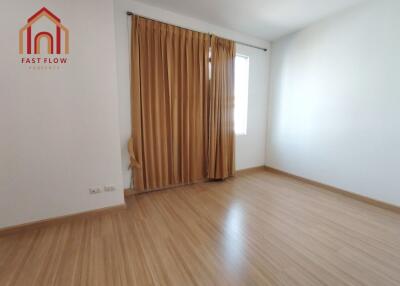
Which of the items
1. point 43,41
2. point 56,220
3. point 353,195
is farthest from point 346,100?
point 56,220

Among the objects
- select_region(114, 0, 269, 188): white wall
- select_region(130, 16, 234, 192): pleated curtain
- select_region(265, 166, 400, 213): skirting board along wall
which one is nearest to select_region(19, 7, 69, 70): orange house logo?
select_region(114, 0, 269, 188): white wall

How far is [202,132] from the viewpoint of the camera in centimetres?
323

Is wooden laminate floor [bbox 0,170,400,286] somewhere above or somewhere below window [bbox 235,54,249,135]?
below

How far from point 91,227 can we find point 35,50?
6.38 feet

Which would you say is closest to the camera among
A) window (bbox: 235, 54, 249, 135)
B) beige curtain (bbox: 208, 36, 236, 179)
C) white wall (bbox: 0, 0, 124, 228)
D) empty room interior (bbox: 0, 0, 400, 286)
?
empty room interior (bbox: 0, 0, 400, 286)

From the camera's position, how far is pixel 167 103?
2.84m

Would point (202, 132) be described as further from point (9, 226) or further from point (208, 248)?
point (9, 226)

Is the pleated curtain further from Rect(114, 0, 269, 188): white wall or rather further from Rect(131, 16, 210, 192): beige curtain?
Rect(114, 0, 269, 188): white wall

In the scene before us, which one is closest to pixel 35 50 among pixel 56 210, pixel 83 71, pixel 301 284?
pixel 83 71

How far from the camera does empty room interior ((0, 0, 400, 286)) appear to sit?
157 centimetres

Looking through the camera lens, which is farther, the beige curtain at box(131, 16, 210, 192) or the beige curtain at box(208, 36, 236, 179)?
the beige curtain at box(208, 36, 236, 179)

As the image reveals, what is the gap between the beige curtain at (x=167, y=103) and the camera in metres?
2.62

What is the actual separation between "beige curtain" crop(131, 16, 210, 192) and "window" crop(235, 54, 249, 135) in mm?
909

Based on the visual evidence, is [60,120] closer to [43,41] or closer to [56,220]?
[43,41]
